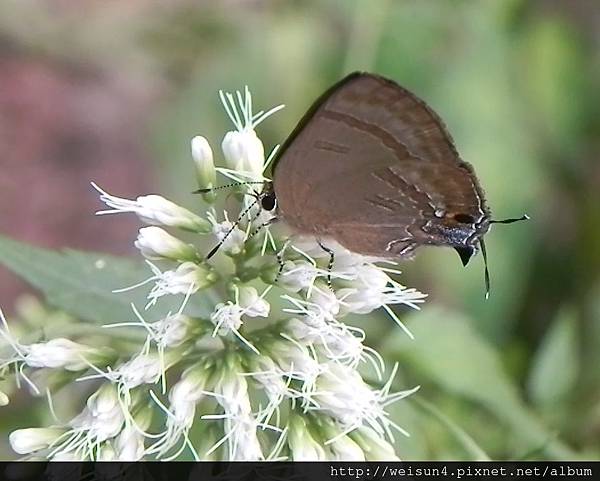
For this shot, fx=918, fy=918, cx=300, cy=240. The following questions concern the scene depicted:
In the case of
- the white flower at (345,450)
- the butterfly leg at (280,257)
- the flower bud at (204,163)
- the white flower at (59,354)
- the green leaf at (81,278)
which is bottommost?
the white flower at (345,450)

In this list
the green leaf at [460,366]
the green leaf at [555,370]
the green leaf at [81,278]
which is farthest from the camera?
the green leaf at [555,370]

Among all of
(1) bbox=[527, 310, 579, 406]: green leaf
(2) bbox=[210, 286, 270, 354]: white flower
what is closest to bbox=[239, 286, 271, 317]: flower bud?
(2) bbox=[210, 286, 270, 354]: white flower

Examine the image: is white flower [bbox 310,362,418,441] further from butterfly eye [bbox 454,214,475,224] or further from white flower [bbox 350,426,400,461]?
butterfly eye [bbox 454,214,475,224]

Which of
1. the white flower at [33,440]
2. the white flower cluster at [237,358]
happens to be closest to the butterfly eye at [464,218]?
the white flower cluster at [237,358]

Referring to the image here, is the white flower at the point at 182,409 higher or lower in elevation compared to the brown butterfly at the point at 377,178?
lower

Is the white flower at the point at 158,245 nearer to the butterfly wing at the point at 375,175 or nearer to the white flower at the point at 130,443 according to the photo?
the butterfly wing at the point at 375,175

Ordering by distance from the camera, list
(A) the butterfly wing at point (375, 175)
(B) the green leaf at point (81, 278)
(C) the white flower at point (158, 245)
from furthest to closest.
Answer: (B) the green leaf at point (81, 278)
(C) the white flower at point (158, 245)
(A) the butterfly wing at point (375, 175)

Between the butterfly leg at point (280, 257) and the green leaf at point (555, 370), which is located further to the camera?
the green leaf at point (555, 370)

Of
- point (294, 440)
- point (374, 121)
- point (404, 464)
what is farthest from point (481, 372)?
point (374, 121)

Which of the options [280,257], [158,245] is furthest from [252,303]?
[158,245]

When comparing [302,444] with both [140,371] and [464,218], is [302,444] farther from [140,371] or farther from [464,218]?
[464,218]
